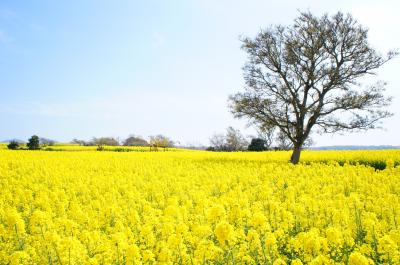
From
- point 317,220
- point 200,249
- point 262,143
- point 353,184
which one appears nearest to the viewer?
point 200,249

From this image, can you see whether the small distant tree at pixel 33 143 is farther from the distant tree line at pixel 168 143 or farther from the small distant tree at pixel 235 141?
the small distant tree at pixel 235 141

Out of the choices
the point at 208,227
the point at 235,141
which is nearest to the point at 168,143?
the point at 235,141

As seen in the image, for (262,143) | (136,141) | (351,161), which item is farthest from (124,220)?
(136,141)

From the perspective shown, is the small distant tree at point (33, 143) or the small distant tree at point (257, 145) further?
the small distant tree at point (257, 145)

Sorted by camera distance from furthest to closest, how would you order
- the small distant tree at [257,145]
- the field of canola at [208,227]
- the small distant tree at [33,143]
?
the small distant tree at [257,145] → the small distant tree at [33,143] → the field of canola at [208,227]

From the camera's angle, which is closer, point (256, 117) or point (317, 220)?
point (317, 220)

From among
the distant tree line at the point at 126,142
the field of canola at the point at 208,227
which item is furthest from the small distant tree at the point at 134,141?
the field of canola at the point at 208,227

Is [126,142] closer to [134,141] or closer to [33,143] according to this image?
[134,141]

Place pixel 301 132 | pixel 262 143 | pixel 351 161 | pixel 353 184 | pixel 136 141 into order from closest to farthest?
1. pixel 353 184
2. pixel 351 161
3. pixel 301 132
4. pixel 262 143
5. pixel 136 141

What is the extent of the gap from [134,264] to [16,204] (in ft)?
24.7

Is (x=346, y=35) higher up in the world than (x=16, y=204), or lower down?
higher up

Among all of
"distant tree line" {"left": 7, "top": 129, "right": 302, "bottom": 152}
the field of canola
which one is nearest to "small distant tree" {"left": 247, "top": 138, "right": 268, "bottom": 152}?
"distant tree line" {"left": 7, "top": 129, "right": 302, "bottom": 152}

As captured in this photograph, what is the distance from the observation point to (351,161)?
24.5 meters

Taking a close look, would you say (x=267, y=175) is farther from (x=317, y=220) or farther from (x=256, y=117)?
(x=256, y=117)
